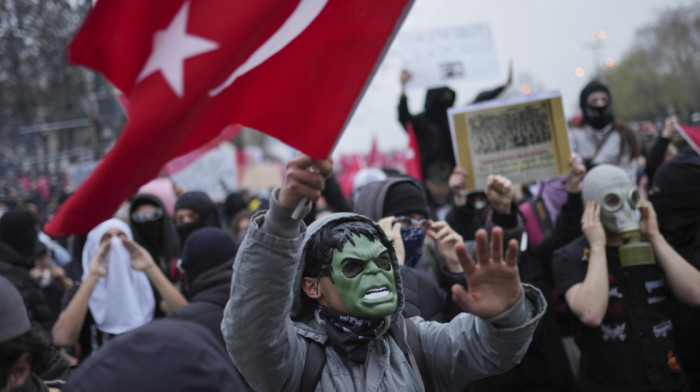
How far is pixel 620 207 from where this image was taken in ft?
11.5

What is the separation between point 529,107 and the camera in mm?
4105

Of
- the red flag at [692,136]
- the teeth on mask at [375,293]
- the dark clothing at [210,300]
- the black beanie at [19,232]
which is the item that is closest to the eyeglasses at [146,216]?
the black beanie at [19,232]

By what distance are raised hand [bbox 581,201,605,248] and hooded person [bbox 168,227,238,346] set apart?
1.97 meters

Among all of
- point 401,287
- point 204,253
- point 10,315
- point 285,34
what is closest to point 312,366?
point 401,287

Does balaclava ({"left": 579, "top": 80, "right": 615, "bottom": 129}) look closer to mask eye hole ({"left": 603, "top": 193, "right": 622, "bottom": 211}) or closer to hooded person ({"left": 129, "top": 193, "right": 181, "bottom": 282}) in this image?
mask eye hole ({"left": 603, "top": 193, "right": 622, "bottom": 211})

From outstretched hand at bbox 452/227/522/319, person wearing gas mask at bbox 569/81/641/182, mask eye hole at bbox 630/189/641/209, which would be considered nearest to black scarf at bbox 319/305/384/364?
outstretched hand at bbox 452/227/522/319

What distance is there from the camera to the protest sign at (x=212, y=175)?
1005 cm

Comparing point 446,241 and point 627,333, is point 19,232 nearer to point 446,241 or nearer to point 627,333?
point 446,241

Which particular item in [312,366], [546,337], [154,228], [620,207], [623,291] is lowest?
[546,337]

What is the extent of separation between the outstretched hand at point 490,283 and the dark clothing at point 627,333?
1.67 metres

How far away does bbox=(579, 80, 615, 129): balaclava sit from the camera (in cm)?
518

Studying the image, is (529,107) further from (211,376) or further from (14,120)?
(14,120)

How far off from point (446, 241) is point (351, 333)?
1.34m

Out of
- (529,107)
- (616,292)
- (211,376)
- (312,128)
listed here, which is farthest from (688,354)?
(211,376)
